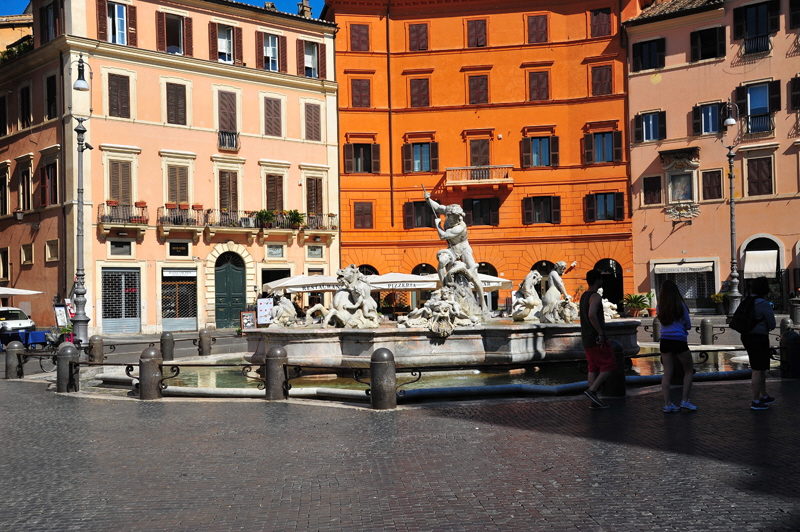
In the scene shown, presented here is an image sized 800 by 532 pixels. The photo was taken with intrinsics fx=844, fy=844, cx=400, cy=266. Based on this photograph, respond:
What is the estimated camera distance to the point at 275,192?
40031 millimetres

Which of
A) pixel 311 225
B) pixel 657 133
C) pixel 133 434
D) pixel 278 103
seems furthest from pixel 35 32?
pixel 133 434

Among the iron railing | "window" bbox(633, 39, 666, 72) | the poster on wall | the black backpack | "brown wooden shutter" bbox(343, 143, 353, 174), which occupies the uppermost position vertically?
"window" bbox(633, 39, 666, 72)

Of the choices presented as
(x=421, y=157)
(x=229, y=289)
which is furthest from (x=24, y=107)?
(x=421, y=157)

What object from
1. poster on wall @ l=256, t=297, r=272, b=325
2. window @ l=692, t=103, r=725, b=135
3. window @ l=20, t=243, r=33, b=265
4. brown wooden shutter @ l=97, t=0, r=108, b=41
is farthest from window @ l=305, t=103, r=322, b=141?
window @ l=692, t=103, r=725, b=135

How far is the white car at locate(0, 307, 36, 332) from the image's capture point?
2753 centimetres

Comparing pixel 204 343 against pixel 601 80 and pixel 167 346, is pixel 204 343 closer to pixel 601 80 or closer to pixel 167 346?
pixel 167 346

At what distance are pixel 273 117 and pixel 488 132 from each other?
1075 centimetres

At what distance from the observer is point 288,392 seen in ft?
39.4

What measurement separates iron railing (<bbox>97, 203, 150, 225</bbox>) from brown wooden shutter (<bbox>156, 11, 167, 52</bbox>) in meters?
7.26

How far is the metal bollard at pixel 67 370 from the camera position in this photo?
1372 cm

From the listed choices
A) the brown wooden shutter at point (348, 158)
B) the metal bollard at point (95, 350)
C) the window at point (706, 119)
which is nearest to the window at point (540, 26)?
the window at point (706, 119)

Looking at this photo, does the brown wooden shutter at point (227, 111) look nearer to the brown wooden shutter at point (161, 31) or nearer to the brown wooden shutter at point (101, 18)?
the brown wooden shutter at point (161, 31)

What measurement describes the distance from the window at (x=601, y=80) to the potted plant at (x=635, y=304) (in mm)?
10312

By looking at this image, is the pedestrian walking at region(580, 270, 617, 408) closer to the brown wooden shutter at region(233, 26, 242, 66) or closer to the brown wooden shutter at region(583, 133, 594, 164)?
the brown wooden shutter at region(233, 26, 242, 66)
